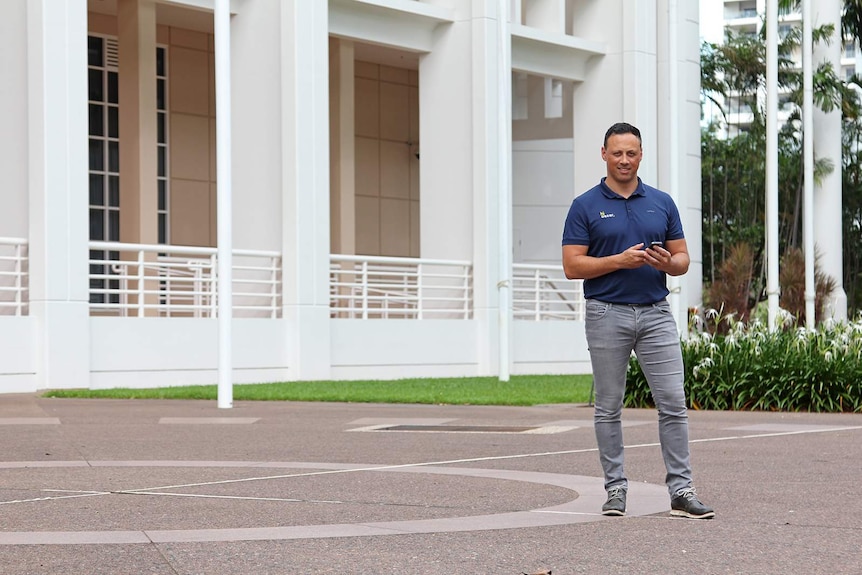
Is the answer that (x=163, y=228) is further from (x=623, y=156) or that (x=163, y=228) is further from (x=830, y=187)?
(x=623, y=156)

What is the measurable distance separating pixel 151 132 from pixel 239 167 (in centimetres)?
363

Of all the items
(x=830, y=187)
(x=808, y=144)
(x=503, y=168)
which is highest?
(x=808, y=144)

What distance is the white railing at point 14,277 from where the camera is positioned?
20.0 meters

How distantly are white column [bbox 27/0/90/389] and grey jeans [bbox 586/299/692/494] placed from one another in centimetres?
1393

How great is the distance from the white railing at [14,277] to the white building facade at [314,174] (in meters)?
0.07

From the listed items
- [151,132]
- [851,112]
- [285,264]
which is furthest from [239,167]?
[851,112]

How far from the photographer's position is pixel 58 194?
65.7ft

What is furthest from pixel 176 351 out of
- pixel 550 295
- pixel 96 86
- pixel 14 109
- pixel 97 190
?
pixel 550 295

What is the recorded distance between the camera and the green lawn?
17750 millimetres

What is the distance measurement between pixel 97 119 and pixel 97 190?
1399 millimetres

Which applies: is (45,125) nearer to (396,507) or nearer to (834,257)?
(396,507)

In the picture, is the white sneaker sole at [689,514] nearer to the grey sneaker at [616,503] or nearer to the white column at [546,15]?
the grey sneaker at [616,503]

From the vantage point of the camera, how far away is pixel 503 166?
24.9m

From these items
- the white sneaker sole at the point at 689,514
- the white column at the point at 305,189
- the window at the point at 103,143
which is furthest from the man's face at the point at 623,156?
the window at the point at 103,143
